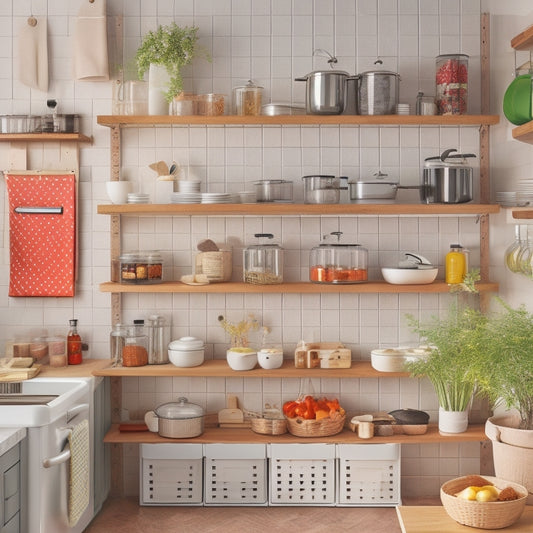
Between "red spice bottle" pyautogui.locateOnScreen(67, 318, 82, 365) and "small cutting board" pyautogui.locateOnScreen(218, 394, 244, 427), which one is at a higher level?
"red spice bottle" pyautogui.locateOnScreen(67, 318, 82, 365)

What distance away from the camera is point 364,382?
4566 mm

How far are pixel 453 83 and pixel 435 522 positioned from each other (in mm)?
2549

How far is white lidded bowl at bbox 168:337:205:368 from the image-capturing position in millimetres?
4305

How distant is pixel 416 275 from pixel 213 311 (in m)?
1.16

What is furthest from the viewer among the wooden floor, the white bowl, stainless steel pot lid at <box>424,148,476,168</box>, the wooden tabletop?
the white bowl

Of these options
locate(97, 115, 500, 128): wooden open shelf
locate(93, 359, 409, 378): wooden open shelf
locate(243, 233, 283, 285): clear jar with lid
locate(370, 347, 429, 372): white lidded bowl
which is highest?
locate(97, 115, 500, 128): wooden open shelf

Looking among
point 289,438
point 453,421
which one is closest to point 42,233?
point 289,438

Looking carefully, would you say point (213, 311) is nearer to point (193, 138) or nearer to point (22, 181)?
point (193, 138)

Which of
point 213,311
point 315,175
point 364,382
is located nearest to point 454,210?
point 315,175

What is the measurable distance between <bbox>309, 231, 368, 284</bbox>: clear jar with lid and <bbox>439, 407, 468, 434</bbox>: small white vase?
0.83 metres

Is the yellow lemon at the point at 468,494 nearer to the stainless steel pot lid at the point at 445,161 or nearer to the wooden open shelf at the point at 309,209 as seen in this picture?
the wooden open shelf at the point at 309,209

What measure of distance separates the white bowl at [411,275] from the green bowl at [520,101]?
0.94 meters

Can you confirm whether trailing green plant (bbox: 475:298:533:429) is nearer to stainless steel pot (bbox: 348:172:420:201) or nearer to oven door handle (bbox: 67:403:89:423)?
stainless steel pot (bbox: 348:172:420:201)

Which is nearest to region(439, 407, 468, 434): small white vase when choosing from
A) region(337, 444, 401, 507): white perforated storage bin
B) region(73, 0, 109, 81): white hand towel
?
region(337, 444, 401, 507): white perforated storage bin
